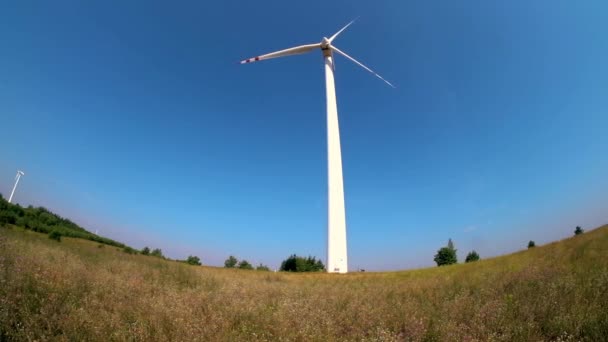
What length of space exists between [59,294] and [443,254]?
199 ft

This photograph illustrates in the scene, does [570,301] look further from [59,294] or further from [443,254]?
[443,254]

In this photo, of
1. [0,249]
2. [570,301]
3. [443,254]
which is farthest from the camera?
[443,254]

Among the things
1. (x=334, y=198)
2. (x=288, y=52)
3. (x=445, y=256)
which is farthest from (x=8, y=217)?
(x=445, y=256)

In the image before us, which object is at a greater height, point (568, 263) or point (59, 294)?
point (568, 263)

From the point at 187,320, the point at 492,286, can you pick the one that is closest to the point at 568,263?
the point at 492,286

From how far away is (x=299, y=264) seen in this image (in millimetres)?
39156

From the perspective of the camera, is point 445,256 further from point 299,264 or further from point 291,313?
point 291,313

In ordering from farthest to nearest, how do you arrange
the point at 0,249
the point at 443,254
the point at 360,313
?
the point at 443,254 → the point at 0,249 → the point at 360,313

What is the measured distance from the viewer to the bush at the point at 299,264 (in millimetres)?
38331

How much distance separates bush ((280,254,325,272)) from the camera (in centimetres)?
3833

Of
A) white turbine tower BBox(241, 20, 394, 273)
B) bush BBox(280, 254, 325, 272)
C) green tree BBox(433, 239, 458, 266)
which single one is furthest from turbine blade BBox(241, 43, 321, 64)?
green tree BBox(433, 239, 458, 266)

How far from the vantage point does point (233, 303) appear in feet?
22.7

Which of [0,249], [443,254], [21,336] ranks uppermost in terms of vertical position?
[443,254]

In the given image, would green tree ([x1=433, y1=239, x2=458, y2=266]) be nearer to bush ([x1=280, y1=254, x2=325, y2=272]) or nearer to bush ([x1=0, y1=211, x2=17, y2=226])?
bush ([x1=280, y1=254, x2=325, y2=272])
